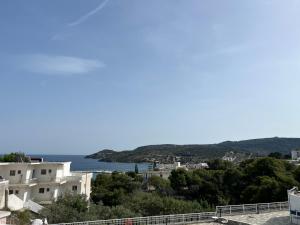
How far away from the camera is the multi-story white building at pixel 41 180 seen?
119 feet

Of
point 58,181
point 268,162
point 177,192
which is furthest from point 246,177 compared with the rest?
point 58,181

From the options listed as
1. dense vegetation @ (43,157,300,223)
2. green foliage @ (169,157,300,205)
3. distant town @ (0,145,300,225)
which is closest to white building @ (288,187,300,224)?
distant town @ (0,145,300,225)

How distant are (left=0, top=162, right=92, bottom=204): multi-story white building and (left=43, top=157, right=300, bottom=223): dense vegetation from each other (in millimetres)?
4916

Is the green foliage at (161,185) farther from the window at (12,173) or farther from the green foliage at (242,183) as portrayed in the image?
the window at (12,173)

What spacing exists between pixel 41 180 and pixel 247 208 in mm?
23793

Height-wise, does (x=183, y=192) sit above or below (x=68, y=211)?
below

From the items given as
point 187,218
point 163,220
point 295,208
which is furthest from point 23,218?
point 295,208

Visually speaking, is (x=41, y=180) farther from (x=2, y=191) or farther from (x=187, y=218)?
(x=187, y=218)

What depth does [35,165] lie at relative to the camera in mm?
38469

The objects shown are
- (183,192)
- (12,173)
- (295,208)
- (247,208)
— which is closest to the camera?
(295,208)

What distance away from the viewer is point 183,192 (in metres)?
62.8

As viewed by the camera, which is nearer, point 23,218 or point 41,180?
point 23,218

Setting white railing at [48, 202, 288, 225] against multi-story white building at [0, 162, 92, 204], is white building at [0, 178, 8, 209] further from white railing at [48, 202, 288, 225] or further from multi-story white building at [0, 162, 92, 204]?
white railing at [48, 202, 288, 225]

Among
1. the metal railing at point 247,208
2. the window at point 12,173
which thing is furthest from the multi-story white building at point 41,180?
the metal railing at point 247,208
